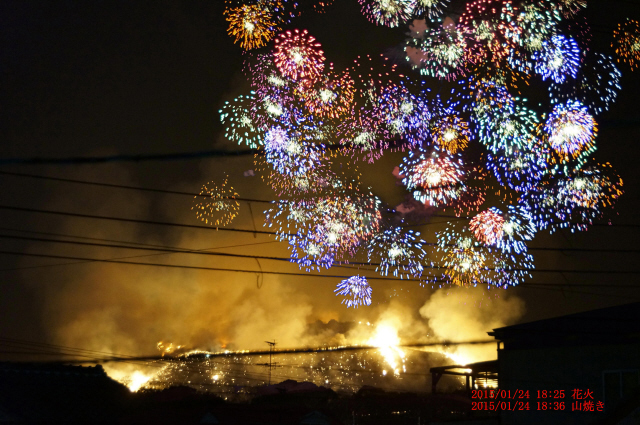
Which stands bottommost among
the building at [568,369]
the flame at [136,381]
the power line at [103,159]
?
the flame at [136,381]

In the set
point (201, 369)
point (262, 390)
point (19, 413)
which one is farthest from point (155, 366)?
point (19, 413)

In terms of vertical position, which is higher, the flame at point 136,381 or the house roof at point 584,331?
the house roof at point 584,331

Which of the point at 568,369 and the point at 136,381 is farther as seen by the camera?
the point at 136,381

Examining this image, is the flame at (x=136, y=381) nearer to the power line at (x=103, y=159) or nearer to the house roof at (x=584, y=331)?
the house roof at (x=584, y=331)

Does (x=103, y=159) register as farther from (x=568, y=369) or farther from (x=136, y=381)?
(x=136, y=381)

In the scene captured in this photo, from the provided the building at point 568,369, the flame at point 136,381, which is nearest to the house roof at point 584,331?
the building at point 568,369

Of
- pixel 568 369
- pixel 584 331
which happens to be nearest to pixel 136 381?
pixel 568 369

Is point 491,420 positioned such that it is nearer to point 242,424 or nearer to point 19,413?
point 242,424

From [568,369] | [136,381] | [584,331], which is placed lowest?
[136,381]

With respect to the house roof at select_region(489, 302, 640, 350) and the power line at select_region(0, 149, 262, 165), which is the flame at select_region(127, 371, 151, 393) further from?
the power line at select_region(0, 149, 262, 165)
